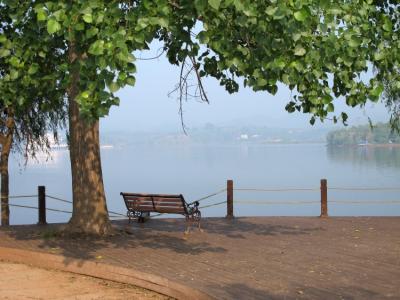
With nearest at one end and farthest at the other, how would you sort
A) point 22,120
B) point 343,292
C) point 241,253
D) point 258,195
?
point 343,292 < point 241,253 < point 22,120 < point 258,195

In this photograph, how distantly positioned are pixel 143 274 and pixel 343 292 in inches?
107

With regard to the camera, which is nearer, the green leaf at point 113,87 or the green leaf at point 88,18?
the green leaf at point 88,18

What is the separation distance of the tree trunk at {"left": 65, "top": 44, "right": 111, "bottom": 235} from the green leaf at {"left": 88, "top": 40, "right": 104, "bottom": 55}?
670cm

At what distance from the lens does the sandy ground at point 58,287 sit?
841 cm

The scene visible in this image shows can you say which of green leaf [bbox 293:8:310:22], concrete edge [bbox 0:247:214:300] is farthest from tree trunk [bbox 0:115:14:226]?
green leaf [bbox 293:8:310:22]

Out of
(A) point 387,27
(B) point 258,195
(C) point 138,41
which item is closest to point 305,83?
(A) point 387,27

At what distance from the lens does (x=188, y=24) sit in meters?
7.38

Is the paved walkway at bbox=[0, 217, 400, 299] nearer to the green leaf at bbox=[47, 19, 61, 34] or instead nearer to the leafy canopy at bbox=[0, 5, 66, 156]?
the leafy canopy at bbox=[0, 5, 66, 156]

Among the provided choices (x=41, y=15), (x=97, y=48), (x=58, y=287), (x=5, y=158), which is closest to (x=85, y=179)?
(x=58, y=287)

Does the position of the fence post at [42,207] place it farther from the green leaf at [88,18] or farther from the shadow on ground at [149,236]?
the green leaf at [88,18]

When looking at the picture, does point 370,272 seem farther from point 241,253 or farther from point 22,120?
point 22,120

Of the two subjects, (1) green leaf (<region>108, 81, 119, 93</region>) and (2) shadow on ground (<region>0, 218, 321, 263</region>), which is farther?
(2) shadow on ground (<region>0, 218, 321, 263</region>)

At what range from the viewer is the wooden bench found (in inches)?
505

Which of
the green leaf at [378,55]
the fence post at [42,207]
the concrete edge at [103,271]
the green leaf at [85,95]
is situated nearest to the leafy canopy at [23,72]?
the green leaf at [85,95]
